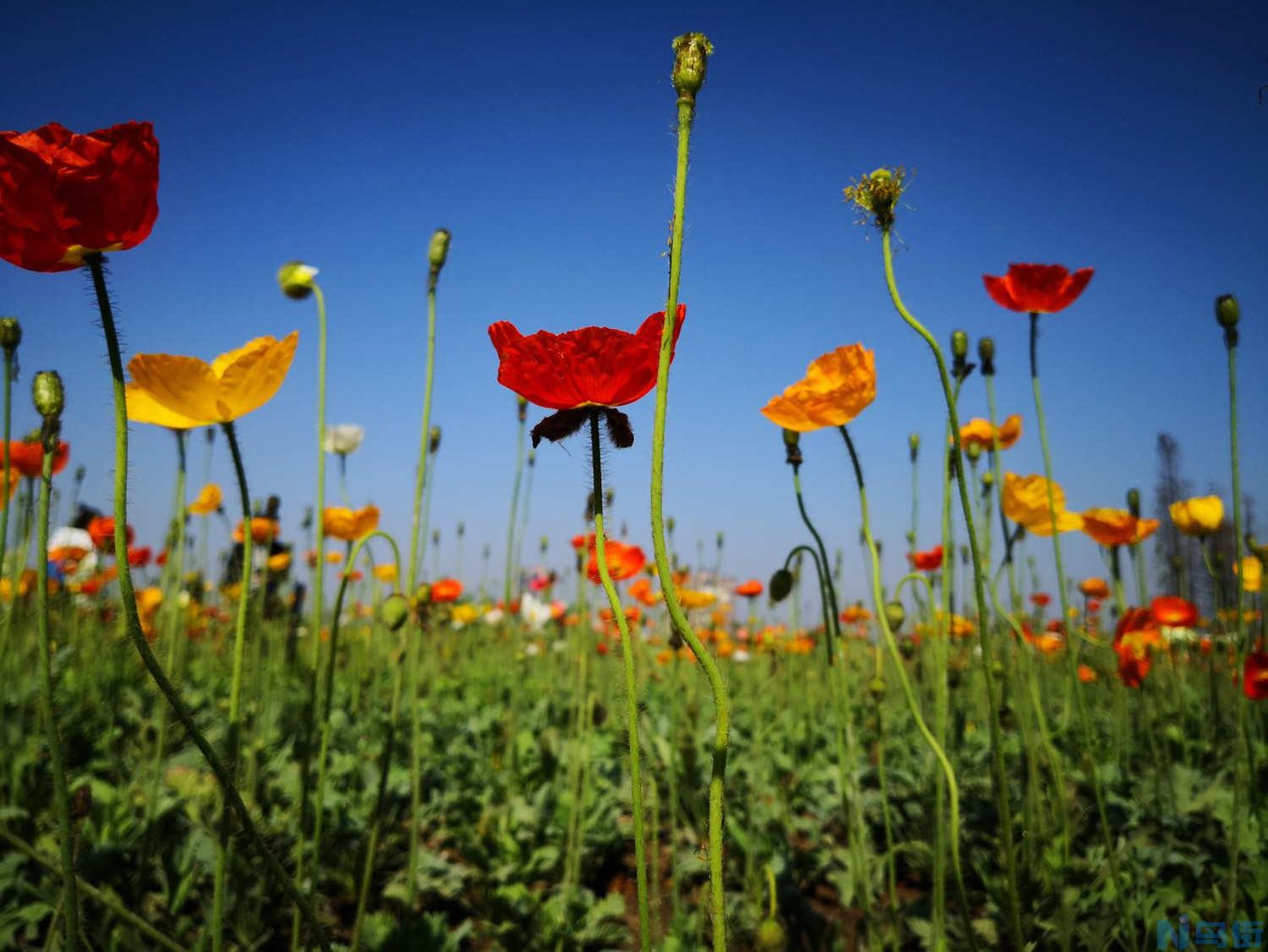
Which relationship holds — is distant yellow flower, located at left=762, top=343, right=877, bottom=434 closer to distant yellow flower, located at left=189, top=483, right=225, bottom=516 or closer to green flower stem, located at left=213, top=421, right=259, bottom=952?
green flower stem, located at left=213, top=421, right=259, bottom=952

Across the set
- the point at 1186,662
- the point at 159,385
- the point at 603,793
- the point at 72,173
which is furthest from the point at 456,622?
the point at 1186,662

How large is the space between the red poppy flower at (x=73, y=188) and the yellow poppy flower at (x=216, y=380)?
305mm

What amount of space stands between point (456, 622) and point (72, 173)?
4.32 metres

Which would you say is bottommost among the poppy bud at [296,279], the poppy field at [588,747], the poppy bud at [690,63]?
the poppy field at [588,747]

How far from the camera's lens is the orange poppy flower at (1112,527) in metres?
2.26

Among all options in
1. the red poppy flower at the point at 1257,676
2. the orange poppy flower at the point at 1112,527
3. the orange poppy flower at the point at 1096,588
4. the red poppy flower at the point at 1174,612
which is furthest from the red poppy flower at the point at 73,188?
the orange poppy flower at the point at 1096,588

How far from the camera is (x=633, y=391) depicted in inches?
29.1

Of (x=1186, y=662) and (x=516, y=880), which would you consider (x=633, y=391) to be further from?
(x=1186, y=662)

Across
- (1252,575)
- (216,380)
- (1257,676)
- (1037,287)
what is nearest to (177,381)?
(216,380)

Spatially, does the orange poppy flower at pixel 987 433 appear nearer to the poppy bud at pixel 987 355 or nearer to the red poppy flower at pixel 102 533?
the poppy bud at pixel 987 355

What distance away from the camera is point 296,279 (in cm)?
152

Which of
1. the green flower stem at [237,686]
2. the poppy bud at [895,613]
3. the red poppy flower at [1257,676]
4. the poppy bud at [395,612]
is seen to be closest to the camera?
the green flower stem at [237,686]

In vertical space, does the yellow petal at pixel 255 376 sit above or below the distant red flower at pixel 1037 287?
below

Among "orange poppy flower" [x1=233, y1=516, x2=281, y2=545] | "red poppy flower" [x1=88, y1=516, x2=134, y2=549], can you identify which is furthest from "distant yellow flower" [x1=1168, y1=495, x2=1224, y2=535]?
"red poppy flower" [x1=88, y1=516, x2=134, y2=549]
